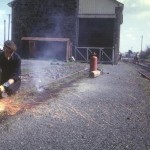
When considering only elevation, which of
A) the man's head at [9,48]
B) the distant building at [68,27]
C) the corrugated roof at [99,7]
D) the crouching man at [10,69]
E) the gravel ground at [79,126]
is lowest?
the gravel ground at [79,126]

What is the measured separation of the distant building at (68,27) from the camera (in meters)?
32.2

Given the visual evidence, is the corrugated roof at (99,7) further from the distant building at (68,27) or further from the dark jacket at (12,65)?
the dark jacket at (12,65)

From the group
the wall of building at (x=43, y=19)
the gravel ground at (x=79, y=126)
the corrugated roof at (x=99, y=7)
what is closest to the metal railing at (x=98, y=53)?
the wall of building at (x=43, y=19)

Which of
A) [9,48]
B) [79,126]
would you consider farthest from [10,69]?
[79,126]

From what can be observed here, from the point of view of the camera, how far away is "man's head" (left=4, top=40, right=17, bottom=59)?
5.93m

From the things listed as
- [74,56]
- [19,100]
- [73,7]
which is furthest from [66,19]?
[19,100]

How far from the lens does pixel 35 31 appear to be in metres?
33.0

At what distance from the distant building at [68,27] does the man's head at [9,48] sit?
1010 inches

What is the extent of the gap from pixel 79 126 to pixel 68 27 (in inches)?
1077

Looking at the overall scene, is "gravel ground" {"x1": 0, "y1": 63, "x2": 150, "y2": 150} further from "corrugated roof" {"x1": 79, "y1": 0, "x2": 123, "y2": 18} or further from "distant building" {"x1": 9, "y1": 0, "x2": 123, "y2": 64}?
"corrugated roof" {"x1": 79, "y1": 0, "x2": 123, "y2": 18}

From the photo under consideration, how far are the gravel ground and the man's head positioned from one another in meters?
1.16

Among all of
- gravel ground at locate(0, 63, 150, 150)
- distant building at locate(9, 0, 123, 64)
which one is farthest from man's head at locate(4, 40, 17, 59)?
distant building at locate(9, 0, 123, 64)

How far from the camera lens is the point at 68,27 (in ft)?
106

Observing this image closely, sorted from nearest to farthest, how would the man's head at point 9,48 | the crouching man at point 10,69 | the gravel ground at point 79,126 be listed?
1. the gravel ground at point 79,126
2. the man's head at point 9,48
3. the crouching man at point 10,69
